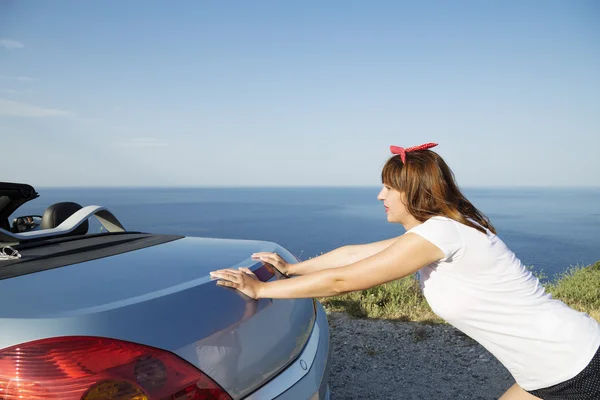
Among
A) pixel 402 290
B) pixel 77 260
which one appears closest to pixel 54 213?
pixel 77 260

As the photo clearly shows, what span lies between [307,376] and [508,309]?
915mm

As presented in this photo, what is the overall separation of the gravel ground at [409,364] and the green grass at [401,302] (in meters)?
0.32

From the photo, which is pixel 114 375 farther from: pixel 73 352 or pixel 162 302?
pixel 162 302

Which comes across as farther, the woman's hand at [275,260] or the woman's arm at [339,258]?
the woman's arm at [339,258]

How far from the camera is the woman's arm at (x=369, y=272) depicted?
1866 mm

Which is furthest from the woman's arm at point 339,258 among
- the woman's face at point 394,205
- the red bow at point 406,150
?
the red bow at point 406,150

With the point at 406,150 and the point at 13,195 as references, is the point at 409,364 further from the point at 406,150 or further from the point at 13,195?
the point at 13,195

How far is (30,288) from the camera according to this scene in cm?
145

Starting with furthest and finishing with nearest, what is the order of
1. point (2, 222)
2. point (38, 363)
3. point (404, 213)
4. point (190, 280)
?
1. point (2, 222)
2. point (404, 213)
3. point (190, 280)
4. point (38, 363)

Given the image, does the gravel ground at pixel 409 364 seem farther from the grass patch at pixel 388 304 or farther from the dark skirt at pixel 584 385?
the dark skirt at pixel 584 385

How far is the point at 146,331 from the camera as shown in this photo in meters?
1.26

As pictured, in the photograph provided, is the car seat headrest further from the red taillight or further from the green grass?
the green grass

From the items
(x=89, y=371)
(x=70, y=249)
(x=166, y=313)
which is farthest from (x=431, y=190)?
(x=70, y=249)

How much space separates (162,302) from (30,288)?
443 millimetres
